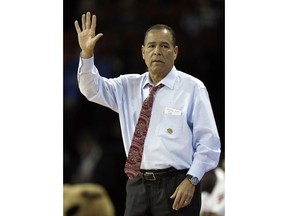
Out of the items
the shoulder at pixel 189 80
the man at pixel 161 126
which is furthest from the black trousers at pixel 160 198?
the shoulder at pixel 189 80

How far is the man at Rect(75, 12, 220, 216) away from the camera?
2.18 meters

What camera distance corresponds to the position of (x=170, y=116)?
7.32 feet

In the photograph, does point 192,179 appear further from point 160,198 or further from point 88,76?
point 88,76

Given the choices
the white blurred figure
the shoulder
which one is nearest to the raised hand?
the shoulder

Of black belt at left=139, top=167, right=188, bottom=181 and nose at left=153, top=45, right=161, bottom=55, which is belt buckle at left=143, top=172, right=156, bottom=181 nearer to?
black belt at left=139, top=167, right=188, bottom=181

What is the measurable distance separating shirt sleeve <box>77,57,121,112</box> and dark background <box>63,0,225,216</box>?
0.57 feet

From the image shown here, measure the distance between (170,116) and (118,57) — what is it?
0.60m

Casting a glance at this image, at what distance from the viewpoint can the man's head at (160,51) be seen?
7.36 feet

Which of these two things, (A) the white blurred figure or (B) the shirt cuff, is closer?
(B) the shirt cuff
